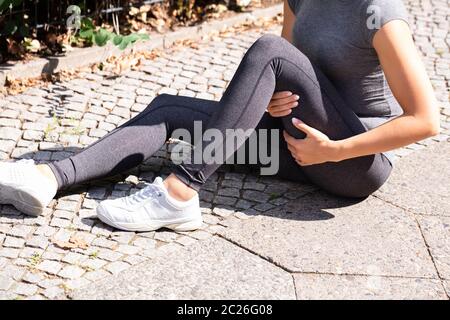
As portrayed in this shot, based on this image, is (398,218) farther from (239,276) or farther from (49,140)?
(49,140)

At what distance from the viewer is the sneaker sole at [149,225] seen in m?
3.56

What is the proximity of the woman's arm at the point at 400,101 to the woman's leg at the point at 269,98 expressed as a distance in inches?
5.6

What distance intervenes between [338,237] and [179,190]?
734 mm

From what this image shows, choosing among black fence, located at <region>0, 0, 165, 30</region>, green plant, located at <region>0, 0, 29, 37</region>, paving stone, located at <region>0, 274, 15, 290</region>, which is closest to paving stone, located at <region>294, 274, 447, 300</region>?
paving stone, located at <region>0, 274, 15, 290</region>

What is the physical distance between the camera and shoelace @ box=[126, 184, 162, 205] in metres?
3.56

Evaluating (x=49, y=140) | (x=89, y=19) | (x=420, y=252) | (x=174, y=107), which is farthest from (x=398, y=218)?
→ (x=89, y=19)

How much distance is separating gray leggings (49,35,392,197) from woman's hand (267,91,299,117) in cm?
2

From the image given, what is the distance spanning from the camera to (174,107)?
3928 millimetres

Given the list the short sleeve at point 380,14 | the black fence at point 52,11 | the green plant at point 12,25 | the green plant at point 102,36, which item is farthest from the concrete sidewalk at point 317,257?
the black fence at point 52,11

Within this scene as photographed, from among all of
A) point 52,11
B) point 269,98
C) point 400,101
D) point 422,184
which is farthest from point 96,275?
point 52,11

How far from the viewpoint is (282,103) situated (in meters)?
3.56

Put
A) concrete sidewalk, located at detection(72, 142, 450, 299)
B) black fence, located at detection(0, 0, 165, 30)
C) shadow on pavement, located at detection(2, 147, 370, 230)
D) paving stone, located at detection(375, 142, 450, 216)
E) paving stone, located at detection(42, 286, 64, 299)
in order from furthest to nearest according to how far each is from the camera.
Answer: black fence, located at detection(0, 0, 165, 30)
paving stone, located at detection(375, 142, 450, 216)
shadow on pavement, located at detection(2, 147, 370, 230)
concrete sidewalk, located at detection(72, 142, 450, 299)
paving stone, located at detection(42, 286, 64, 299)

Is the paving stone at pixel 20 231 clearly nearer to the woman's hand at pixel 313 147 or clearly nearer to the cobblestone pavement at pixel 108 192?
the cobblestone pavement at pixel 108 192

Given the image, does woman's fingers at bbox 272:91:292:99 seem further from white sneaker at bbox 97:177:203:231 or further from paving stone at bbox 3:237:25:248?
paving stone at bbox 3:237:25:248
